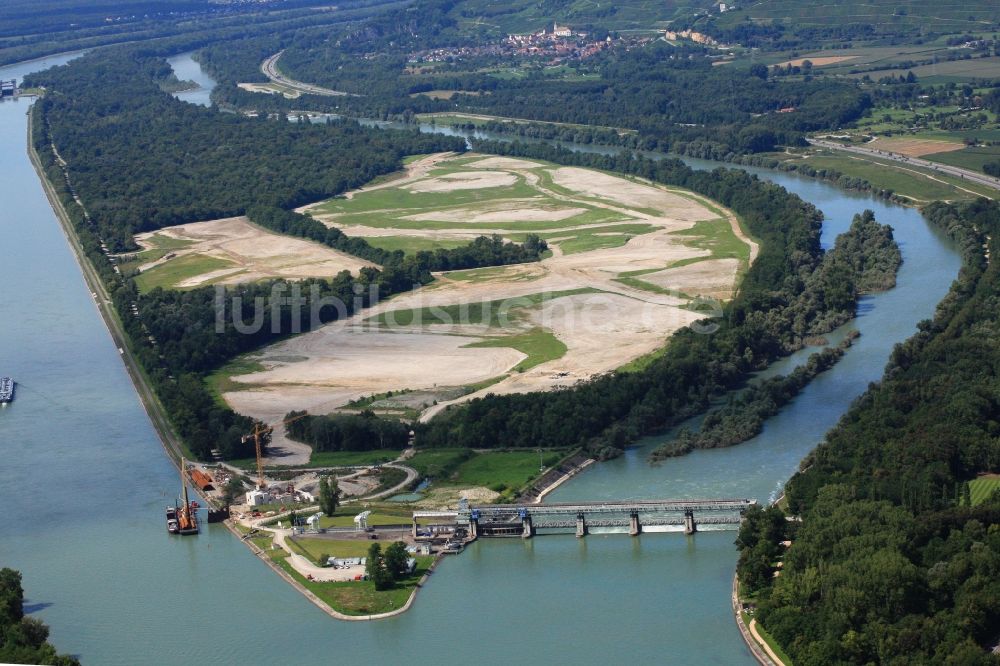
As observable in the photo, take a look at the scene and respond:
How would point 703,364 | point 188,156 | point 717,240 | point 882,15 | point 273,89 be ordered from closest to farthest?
point 703,364
point 717,240
point 188,156
point 273,89
point 882,15

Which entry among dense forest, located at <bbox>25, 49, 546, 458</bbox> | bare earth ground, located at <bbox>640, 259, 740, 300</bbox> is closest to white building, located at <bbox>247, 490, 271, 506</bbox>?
dense forest, located at <bbox>25, 49, 546, 458</bbox>

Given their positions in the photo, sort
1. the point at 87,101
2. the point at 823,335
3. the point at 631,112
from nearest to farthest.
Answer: the point at 823,335
the point at 631,112
the point at 87,101

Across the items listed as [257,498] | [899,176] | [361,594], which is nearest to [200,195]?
[899,176]

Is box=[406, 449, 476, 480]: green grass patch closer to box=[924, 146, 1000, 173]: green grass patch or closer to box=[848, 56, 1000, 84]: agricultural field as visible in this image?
box=[924, 146, 1000, 173]: green grass patch

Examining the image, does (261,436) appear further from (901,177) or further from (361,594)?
(901,177)

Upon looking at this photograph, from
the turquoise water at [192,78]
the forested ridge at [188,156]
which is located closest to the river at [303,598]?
the forested ridge at [188,156]

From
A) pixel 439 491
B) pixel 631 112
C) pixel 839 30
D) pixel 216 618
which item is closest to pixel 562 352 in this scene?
pixel 439 491

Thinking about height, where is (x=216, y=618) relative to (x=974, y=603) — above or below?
below

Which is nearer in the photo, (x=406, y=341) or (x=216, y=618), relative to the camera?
(x=216, y=618)

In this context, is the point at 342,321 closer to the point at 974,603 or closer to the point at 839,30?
the point at 974,603
